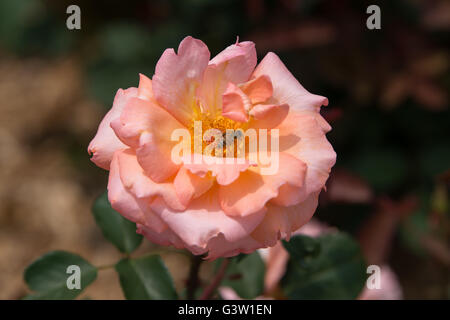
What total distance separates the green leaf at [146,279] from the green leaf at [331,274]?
0.24 m

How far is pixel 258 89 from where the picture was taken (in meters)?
0.68

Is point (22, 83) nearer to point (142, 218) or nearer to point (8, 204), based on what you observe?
point (8, 204)

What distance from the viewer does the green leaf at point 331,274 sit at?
36.0 inches

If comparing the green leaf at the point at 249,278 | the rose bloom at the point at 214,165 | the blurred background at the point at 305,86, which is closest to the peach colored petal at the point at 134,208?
the rose bloom at the point at 214,165

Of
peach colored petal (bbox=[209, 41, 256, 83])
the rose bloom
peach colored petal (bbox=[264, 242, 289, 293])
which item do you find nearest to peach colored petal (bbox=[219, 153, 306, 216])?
the rose bloom

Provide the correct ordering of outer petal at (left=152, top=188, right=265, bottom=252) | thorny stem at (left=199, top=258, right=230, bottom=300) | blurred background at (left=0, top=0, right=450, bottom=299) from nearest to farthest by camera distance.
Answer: outer petal at (left=152, top=188, right=265, bottom=252)
thorny stem at (left=199, top=258, right=230, bottom=300)
blurred background at (left=0, top=0, right=450, bottom=299)

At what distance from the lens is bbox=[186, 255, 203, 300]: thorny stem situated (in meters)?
0.75

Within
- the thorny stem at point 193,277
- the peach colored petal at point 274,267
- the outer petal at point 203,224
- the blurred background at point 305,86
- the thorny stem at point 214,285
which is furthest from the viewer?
the blurred background at point 305,86

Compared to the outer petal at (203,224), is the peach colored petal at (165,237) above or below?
below

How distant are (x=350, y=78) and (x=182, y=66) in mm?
1078

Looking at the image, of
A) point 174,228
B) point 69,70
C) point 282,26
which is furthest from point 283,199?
point 69,70

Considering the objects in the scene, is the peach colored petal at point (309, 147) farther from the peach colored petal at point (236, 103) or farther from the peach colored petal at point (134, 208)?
the peach colored petal at point (134, 208)

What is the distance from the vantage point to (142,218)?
609 mm

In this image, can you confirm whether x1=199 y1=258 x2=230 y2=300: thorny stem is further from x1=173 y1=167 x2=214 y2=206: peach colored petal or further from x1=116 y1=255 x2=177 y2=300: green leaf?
x1=173 y1=167 x2=214 y2=206: peach colored petal
